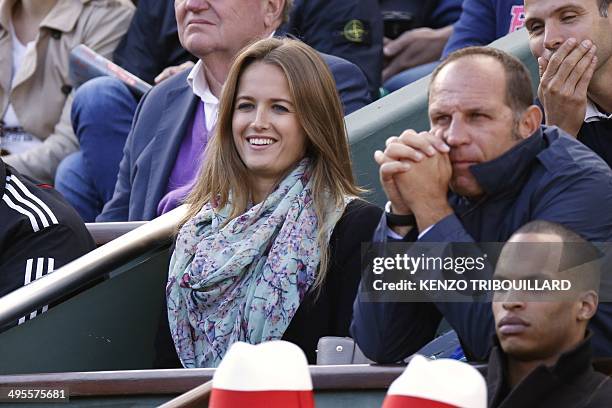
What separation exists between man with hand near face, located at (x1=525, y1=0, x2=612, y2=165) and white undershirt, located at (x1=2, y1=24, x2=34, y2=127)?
306 centimetres

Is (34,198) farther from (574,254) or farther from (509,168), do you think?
(574,254)

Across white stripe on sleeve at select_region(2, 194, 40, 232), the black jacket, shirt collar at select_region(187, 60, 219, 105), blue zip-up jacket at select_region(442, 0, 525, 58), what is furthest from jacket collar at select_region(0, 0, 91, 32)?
the black jacket

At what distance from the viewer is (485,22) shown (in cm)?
557

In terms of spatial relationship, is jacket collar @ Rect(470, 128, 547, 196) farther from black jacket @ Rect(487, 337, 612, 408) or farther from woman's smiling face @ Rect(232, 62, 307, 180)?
woman's smiling face @ Rect(232, 62, 307, 180)

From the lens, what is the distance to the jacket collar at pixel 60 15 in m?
6.58

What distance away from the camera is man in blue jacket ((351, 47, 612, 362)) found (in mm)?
3273

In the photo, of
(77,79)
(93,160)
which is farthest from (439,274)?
(77,79)

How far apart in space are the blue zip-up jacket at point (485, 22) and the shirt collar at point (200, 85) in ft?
3.01

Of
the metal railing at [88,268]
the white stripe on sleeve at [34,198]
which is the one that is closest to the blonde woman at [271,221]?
the metal railing at [88,268]

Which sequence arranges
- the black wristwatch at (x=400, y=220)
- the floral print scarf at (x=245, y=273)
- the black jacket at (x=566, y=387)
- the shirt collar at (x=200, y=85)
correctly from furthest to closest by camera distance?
1. the shirt collar at (x=200, y=85)
2. the floral print scarf at (x=245, y=273)
3. the black wristwatch at (x=400, y=220)
4. the black jacket at (x=566, y=387)

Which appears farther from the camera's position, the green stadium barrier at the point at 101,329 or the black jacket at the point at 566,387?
the green stadium barrier at the point at 101,329

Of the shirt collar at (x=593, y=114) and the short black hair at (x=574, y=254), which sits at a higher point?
the shirt collar at (x=593, y=114)

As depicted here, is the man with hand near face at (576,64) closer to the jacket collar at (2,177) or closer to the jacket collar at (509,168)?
the jacket collar at (509,168)

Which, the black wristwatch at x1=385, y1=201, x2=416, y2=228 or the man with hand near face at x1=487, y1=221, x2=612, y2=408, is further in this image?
the black wristwatch at x1=385, y1=201, x2=416, y2=228
